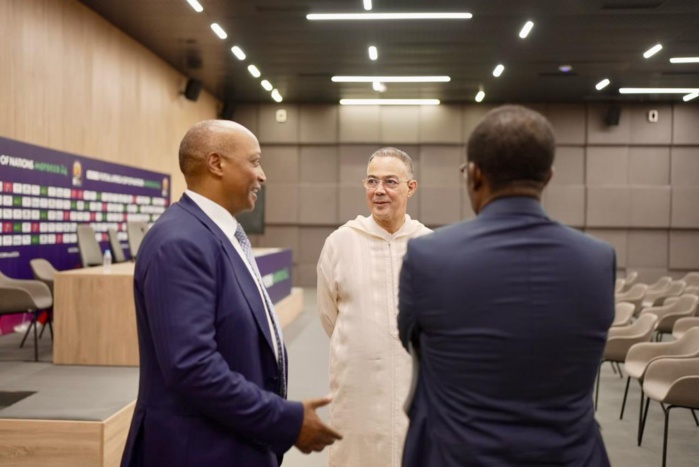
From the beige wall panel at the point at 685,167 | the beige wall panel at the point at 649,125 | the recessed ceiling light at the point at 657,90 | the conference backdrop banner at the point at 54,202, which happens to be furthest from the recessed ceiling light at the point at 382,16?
the beige wall panel at the point at 685,167

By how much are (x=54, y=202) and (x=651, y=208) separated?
38.1 feet

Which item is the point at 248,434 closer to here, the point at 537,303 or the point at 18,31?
the point at 537,303

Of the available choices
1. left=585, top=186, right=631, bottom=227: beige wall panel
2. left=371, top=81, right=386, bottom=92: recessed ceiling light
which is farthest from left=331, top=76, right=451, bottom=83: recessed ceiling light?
left=585, top=186, right=631, bottom=227: beige wall panel

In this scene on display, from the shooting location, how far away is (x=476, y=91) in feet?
44.5

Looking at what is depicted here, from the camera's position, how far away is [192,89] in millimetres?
12672

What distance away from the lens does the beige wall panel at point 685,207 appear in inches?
569

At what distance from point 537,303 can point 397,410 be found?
1232 millimetres

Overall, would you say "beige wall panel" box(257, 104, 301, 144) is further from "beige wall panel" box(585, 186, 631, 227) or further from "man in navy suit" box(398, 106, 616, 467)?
"man in navy suit" box(398, 106, 616, 467)

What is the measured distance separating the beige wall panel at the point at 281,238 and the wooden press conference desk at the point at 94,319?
384 inches

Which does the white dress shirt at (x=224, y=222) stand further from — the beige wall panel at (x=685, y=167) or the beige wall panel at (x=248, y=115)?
the beige wall panel at (x=685, y=167)

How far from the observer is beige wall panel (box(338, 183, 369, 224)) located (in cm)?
1488

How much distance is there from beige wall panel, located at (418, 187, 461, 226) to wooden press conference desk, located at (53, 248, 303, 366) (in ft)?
32.6

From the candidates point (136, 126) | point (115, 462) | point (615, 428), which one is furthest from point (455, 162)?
point (115, 462)

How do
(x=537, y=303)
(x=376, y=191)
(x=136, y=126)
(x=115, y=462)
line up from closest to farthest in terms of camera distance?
(x=537, y=303) → (x=376, y=191) → (x=115, y=462) → (x=136, y=126)
